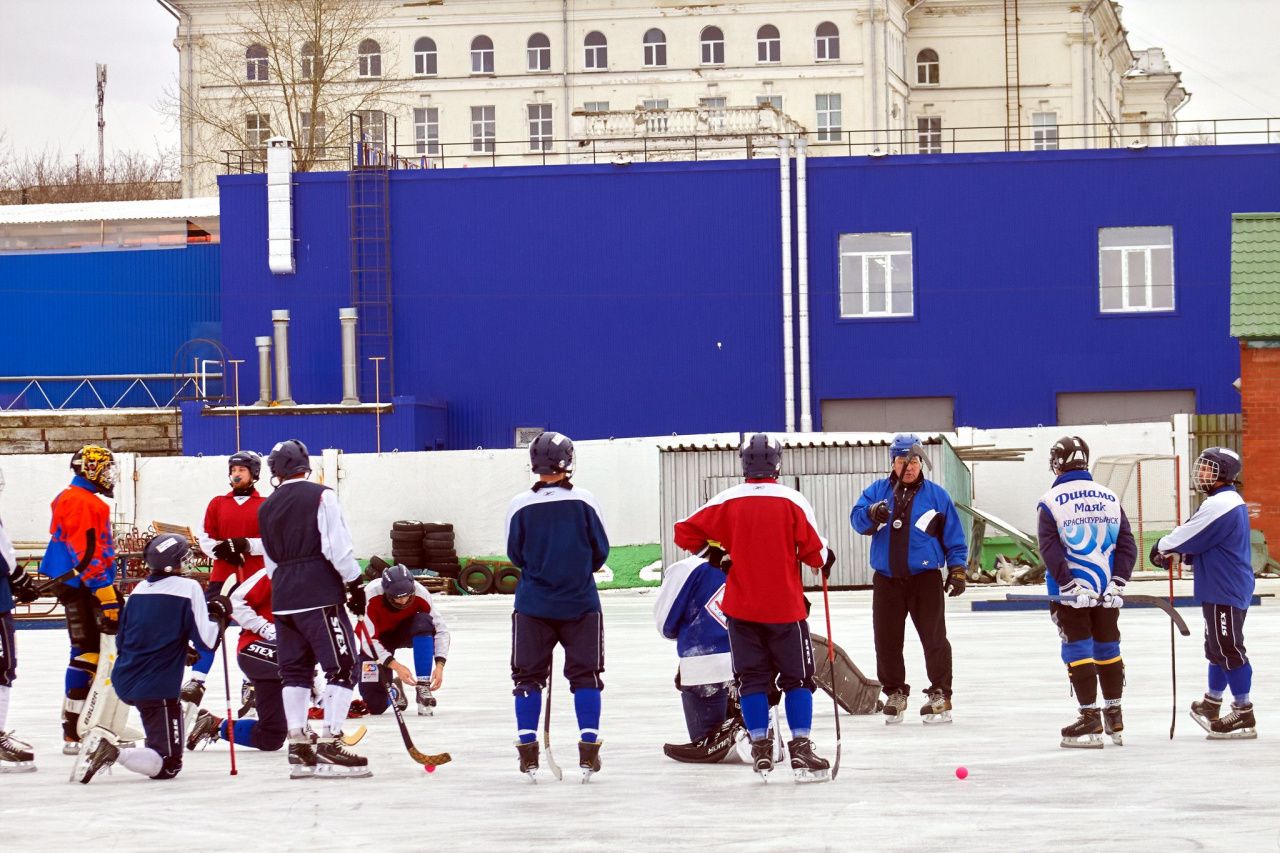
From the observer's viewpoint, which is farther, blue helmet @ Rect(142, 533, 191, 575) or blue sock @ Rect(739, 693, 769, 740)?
blue helmet @ Rect(142, 533, 191, 575)

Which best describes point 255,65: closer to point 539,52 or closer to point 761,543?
point 539,52

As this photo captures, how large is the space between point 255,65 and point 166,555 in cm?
6383

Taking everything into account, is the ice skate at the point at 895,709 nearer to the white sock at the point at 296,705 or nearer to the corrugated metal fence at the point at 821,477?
the white sock at the point at 296,705

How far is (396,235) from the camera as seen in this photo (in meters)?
42.6

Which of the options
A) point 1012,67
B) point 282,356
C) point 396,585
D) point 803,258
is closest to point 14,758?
point 396,585

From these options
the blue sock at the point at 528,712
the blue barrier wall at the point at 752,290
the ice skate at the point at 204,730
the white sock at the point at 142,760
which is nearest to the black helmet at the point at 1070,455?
the blue sock at the point at 528,712

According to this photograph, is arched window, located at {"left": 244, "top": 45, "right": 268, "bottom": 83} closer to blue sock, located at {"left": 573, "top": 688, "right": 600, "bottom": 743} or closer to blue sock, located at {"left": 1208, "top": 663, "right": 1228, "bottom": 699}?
blue sock, located at {"left": 1208, "top": 663, "right": 1228, "bottom": 699}

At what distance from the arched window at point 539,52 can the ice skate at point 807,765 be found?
63.2 m

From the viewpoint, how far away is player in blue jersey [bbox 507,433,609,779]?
34.2 ft

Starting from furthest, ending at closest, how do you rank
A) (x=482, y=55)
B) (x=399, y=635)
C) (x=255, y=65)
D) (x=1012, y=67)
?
1. (x=1012, y=67)
2. (x=482, y=55)
3. (x=255, y=65)
4. (x=399, y=635)

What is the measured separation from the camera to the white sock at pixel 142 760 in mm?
10680

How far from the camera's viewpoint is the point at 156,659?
1076cm

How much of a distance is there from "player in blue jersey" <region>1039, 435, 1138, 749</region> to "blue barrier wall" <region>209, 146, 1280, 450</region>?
3008 cm

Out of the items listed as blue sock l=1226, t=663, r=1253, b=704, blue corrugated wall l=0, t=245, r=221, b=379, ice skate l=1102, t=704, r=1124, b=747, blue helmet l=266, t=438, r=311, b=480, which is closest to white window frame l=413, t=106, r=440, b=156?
blue corrugated wall l=0, t=245, r=221, b=379
